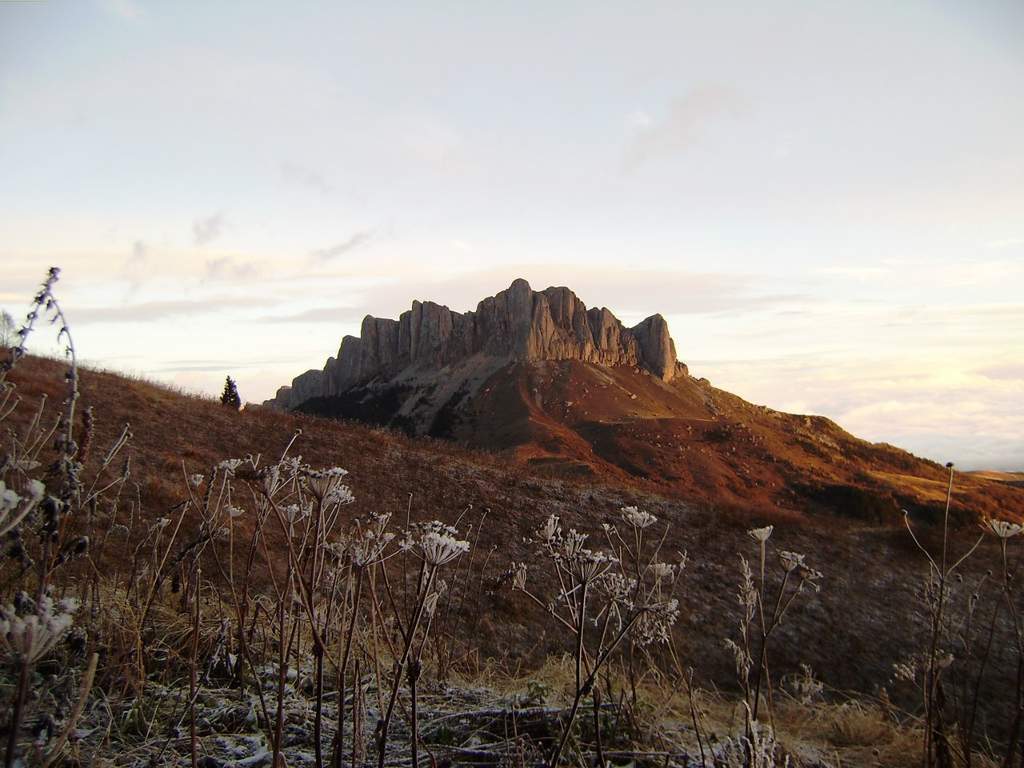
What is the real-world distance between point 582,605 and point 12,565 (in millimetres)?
7737

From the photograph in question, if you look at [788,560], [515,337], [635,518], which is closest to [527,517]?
[635,518]

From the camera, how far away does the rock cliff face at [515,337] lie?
97.6 metres

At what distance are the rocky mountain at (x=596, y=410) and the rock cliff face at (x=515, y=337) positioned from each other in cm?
24

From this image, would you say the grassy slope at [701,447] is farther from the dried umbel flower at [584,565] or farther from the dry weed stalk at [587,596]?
the dried umbel flower at [584,565]

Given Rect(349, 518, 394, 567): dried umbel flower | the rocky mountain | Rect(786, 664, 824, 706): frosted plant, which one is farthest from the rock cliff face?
Rect(349, 518, 394, 567): dried umbel flower

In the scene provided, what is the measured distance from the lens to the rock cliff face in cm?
9762

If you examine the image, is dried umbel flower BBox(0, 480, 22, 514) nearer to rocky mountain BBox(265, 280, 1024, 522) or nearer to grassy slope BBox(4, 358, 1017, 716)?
grassy slope BBox(4, 358, 1017, 716)

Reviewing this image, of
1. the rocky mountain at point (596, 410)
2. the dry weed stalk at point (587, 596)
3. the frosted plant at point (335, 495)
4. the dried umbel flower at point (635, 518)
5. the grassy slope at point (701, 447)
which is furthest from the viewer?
the rocky mountain at point (596, 410)

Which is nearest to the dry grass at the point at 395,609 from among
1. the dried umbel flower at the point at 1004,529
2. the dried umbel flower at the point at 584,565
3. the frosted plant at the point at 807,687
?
the dried umbel flower at the point at 584,565

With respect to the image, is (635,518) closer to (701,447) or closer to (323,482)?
(323,482)

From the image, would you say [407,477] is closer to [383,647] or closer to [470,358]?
[383,647]

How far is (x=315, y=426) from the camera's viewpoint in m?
22.6

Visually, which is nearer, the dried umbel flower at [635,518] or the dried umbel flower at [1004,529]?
the dried umbel flower at [1004,529]

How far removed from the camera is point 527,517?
1836 cm
